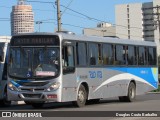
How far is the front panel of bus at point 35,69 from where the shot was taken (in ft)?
67.3

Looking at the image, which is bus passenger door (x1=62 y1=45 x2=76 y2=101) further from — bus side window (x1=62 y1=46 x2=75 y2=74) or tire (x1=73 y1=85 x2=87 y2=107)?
tire (x1=73 y1=85 x2=87 y2=107)

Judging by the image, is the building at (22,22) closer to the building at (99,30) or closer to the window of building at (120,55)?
the window of building at (120,55)

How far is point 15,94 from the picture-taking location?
2094 cm

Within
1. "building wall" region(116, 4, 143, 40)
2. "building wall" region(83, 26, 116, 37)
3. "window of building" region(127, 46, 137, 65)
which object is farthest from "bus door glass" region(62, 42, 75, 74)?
"building wall" region(116, 4, 143, 40)

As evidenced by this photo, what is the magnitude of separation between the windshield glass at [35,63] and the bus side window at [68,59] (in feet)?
1.08

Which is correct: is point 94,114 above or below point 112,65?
below

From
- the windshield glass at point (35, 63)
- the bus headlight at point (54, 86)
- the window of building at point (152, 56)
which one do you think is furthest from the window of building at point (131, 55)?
the bus headlight at point (54, 86)

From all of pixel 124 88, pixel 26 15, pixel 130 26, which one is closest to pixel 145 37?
pixel 130 26

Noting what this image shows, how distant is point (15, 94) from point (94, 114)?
13.6 ft

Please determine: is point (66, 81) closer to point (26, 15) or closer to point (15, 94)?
point (15, 94)

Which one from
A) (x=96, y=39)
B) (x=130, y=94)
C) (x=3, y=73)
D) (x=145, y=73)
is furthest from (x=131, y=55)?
(x=3, y=73)

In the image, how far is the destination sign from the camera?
20984 millimetres

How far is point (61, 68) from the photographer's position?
67.9 ft

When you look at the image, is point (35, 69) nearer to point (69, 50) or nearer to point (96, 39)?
point (69, 50)
